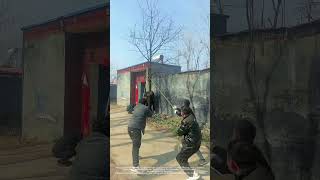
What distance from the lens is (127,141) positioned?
3.43 metres

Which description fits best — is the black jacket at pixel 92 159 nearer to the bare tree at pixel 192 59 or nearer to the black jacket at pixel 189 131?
the black jacket at pixel 189 131

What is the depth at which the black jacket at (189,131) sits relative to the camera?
3.46m

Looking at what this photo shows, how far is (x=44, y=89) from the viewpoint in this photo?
3.44m

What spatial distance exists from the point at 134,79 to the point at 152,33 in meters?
0.33

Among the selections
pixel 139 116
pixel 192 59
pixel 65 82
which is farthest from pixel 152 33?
pixel 65 82

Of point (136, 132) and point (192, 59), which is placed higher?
point (192, 59)

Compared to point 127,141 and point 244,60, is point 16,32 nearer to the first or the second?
point 127,141

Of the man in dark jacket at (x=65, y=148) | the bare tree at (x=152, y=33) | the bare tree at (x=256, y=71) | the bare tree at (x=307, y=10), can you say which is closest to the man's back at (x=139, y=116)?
the bare tree at (x=152, y=33)

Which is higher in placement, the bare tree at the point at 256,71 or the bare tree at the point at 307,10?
the bare tree at the point at 307,10

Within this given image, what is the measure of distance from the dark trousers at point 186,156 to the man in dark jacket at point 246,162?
0.84 feet

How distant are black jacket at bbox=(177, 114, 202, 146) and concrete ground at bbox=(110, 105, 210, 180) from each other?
0.19ft

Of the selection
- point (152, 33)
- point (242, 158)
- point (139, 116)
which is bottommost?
point (242, 158)

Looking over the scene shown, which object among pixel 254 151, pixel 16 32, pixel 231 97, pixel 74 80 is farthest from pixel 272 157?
pixel 16 32

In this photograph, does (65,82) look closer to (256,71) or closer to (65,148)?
(65,148)
